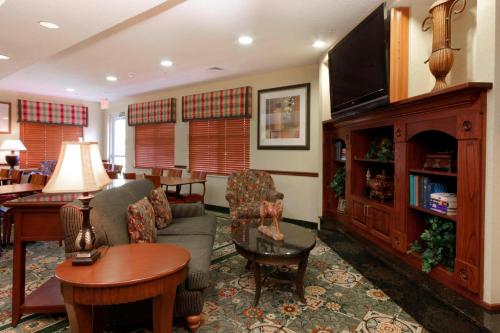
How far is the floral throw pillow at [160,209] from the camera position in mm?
3004

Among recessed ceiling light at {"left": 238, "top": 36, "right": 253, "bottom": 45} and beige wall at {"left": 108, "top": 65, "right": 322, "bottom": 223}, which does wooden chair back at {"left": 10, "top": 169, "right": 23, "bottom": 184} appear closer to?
beige wall at {"left": 108, "top": 65, "right": 322, "bottom": 223}

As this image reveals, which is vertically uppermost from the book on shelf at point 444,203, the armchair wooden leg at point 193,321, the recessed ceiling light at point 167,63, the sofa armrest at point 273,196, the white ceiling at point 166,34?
the recessed ceiling light at point 167,63

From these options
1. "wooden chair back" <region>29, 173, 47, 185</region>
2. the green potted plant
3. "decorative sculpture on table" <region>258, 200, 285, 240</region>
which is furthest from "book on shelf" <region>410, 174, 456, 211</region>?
"wooden chair back" <region>29, 173, 47, 185</region>

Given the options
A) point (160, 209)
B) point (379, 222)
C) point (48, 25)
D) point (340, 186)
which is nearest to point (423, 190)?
point (379, 222)

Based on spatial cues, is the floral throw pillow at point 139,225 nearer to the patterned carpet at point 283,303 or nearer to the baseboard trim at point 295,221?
the patterned carpet at point 283,303

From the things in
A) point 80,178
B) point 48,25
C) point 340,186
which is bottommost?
point 340,186

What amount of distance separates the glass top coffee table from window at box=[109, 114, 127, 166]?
21.0 ft

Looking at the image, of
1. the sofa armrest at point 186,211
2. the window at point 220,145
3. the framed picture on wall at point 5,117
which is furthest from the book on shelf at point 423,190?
the framed picture on wall at point 5,117

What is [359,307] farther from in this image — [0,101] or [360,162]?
[0,101]

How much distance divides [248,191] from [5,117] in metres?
6.19

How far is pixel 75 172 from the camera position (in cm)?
157

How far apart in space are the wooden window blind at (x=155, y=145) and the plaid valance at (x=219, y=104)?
75 centimetres

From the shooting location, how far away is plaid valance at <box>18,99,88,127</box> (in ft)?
22.6

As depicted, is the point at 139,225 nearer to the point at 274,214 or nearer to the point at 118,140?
the point at 274,214
